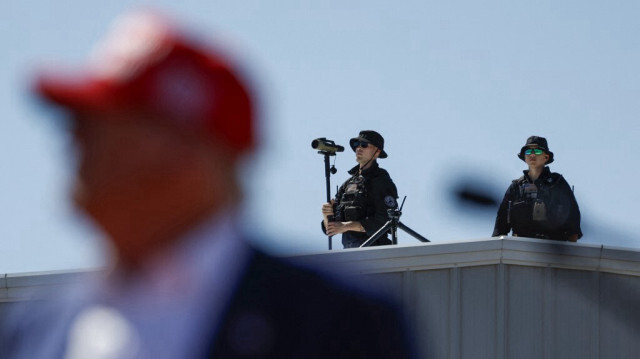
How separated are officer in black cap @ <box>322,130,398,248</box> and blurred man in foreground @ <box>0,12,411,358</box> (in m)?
6.76

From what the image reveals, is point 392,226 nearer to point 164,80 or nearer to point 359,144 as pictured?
point 359,144

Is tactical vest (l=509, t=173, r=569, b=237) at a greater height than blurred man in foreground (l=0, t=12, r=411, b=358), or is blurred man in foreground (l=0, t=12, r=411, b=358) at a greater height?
blurred man in foreground (l=0, t=12, r=411, b=358)

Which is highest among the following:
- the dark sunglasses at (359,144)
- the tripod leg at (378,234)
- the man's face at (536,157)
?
the dark sunglasses at (359,144)

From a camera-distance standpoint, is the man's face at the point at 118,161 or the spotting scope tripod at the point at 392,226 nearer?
the man's face at the point at 118,161

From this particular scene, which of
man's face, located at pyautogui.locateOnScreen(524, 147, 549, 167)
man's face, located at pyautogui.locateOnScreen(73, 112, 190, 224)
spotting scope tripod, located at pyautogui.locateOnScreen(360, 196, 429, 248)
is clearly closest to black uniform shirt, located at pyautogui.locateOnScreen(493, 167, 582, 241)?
man's face, located at pyautogui.locateOnScreen(524, 147, 549, 167)

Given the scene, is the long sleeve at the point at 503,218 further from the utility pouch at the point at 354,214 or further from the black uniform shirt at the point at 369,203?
the utility pouch at the point at 354,214

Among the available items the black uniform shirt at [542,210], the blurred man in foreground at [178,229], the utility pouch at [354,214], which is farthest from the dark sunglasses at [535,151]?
the blurred man in foreground at [178,229]

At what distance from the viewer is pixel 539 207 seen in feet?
25.4

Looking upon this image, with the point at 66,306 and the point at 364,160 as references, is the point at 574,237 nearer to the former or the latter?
the point at 364,160

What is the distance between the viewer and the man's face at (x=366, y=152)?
8391mm

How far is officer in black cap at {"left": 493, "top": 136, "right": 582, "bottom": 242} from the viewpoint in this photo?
305 inches

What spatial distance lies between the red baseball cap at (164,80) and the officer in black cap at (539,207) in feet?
21.7

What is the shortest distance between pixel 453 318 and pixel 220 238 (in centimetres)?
541

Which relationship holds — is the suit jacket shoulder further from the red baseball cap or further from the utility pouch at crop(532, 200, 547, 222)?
the utility pouch at crop(532, 200, 547, 222)
